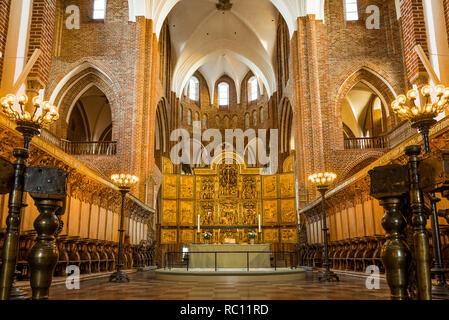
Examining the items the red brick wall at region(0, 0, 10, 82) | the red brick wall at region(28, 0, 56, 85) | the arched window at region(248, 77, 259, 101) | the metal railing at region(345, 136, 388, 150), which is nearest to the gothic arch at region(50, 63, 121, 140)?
the red brick wall at region(28, 0, 56, 85)

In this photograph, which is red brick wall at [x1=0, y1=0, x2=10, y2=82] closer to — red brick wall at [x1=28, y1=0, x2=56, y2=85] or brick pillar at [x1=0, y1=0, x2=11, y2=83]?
brick pillar at [x1=0, y1=0, x2=11, y2=83]

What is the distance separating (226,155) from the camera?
17.7 meters

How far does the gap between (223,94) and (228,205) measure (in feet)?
79.6

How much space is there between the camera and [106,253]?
11922 millimetres

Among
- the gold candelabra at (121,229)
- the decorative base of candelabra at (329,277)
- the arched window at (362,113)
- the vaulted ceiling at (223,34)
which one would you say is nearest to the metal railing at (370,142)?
the arched window at (362,113)

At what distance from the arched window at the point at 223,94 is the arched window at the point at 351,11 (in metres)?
19.5

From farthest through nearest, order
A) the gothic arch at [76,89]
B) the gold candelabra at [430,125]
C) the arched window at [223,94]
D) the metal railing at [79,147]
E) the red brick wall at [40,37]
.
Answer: the arched window at [223,94] < the gothic arch at [76,89] < the metal railing at [79,147] < the red brick wall at [40,37] < the gold candelabra at [430,125]

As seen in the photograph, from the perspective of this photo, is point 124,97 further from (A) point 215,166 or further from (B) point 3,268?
(B) point 3,268

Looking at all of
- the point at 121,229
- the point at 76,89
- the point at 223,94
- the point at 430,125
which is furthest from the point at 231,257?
the point at 223,94

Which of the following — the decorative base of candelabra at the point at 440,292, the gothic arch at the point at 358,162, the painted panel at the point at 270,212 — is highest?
the gothic arch at the point at 358,162

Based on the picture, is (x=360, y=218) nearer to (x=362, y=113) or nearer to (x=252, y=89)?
(x=362, y=113)

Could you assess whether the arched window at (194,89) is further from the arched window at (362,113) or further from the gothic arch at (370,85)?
the gothic arch at (370,85)

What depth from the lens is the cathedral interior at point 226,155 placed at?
343cm
